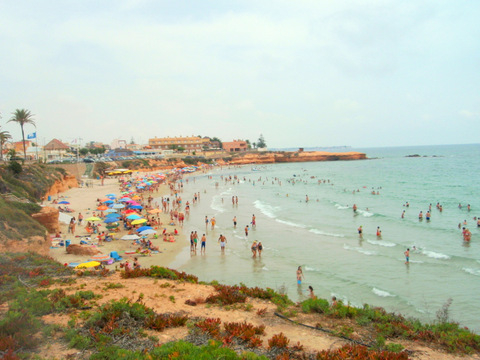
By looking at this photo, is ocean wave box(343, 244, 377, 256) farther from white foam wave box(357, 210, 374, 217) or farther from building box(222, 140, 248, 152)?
building box(222, 140, 248, 152)

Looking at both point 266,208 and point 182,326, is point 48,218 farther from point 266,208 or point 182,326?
point 266,208

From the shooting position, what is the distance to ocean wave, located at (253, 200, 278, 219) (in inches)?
1121

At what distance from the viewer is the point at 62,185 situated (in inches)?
1492

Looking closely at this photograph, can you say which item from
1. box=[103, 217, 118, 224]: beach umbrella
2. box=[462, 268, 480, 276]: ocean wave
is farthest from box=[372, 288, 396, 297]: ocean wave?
box=[103, 217, 118, 224]: beach umbrella

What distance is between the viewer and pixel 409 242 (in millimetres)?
19250

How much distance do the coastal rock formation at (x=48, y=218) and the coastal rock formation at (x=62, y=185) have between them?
1242 centimetres

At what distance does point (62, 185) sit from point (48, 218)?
2140cm

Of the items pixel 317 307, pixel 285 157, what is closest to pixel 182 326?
pixel 317 307

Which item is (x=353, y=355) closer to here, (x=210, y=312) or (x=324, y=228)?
(x=210, y=312)

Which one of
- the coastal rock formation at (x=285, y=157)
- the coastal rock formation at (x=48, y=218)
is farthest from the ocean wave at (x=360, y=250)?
the coastal rock formation at (x=285, y=157)

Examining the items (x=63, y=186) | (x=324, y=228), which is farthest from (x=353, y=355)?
(x=63, y=186)

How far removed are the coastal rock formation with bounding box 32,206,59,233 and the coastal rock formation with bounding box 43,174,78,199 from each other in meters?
12.4

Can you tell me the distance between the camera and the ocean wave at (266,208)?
28.5 meters

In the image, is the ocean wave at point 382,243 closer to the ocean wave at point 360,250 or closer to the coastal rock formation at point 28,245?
the ocean wave at point 360,250
